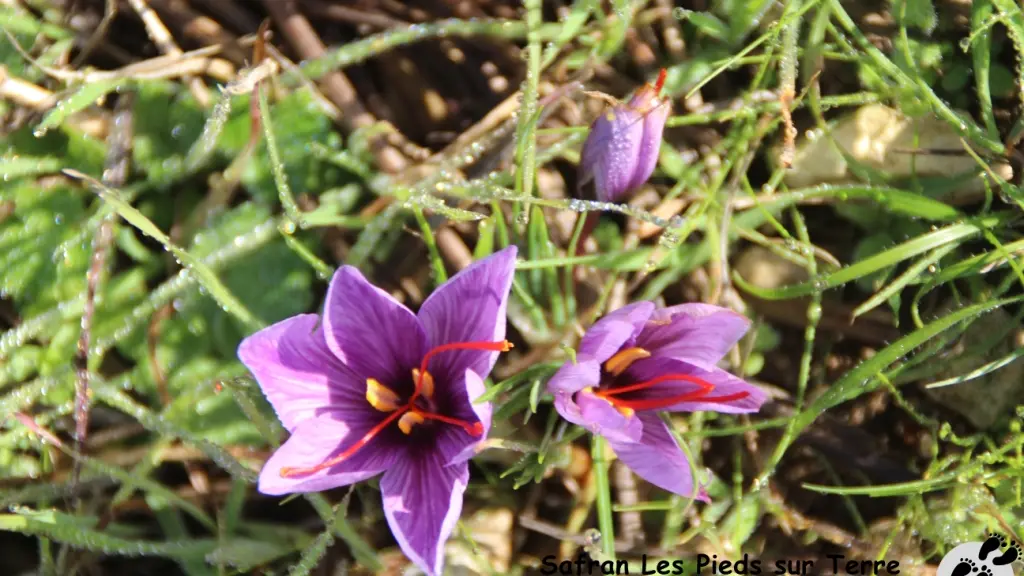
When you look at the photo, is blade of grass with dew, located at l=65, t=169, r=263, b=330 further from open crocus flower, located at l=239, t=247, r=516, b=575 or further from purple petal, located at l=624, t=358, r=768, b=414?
purple petal, located at l=624, t=358, r=768, b=414

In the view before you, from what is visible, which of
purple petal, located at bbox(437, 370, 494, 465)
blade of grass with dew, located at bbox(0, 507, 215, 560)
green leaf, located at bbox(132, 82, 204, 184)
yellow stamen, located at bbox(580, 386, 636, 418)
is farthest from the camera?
green leaf, located at bbox(132, 82, 204, 184)

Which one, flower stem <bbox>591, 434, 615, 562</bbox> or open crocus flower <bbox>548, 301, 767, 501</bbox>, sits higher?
open crocus flower <bbox>548, 301, 767, 501</bbox>

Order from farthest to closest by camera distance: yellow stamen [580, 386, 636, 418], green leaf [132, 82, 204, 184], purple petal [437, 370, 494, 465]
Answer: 1. green leaf [132, 82, 204, 184]
2. yellow stamen [580, 386, 636, 418]
3. purple petal [437, 370, 494, 465]

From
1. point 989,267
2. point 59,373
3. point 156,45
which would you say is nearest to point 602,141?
point 989,267

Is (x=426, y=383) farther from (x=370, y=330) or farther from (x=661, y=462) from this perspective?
(x=661, y=462)

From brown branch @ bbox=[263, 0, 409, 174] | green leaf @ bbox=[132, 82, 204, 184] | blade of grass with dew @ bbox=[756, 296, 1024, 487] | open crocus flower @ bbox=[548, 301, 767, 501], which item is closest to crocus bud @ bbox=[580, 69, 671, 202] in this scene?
open crocus flower @ bbox=[548, 301, 767, 501]

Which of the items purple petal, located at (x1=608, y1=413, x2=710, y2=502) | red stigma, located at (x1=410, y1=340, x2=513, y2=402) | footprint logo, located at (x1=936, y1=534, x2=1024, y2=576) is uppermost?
red stigma, located at (x1=410, y1=340, x2=513, y2=402)

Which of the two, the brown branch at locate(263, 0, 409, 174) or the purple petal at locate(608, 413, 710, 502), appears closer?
the purple petal at locate(608, 413, 710, 502)

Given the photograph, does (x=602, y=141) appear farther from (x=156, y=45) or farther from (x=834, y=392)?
(x=156, y=45)
